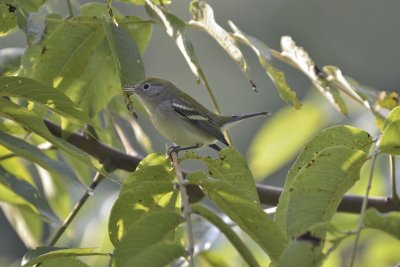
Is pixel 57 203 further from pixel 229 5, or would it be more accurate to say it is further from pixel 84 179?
pixel 229 5

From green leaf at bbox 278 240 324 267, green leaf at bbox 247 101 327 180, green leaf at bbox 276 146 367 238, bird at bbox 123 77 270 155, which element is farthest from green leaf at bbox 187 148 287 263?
bird at bbox 123 77 270 155

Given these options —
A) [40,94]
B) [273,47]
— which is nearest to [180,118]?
[40,94]

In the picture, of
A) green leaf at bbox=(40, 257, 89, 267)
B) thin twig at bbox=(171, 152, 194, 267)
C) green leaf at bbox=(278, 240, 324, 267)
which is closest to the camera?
green leaf at bbox=(278, 240, 324, 267)

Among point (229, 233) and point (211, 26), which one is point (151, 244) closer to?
point (229, 233)

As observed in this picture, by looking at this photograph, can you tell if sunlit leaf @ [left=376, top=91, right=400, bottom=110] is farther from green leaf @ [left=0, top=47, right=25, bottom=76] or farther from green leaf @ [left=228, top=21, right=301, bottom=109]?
green leaf @ [left=0, top=47, right=25, bottom=76]

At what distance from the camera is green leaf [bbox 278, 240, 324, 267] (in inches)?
47.0

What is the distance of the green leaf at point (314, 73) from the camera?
217 centimetres

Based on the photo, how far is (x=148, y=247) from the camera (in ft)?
4.29

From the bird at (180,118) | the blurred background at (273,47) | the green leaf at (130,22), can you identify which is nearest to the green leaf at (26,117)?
the green leaf at (130,22)

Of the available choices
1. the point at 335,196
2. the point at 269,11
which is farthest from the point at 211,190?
the point at 269,11

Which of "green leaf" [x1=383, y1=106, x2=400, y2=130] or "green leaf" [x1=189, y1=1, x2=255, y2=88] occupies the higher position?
"green leaf" [x1=189, y1=1, x2=255, y2=88]

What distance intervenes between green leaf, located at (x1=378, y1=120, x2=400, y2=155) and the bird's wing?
87.1 inches

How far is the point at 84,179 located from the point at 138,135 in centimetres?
26

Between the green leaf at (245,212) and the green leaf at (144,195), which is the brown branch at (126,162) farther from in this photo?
the green leaf at (245,212)
